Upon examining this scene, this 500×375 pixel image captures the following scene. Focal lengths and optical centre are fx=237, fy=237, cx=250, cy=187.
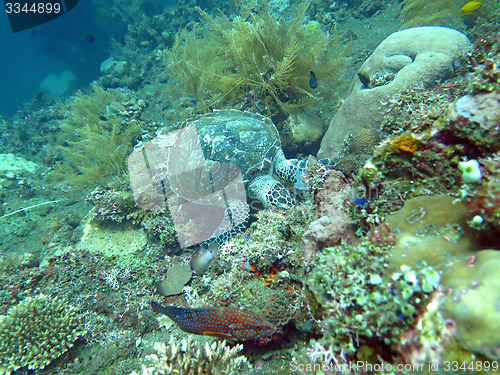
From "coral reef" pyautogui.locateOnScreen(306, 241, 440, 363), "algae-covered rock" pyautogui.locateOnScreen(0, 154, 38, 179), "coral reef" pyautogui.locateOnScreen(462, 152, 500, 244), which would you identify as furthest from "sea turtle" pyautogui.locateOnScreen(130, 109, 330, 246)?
"algae-covered rock" pyautogui.locateOnScreen(0, 154, 38, 179)

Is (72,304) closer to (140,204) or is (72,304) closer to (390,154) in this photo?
(140,204)

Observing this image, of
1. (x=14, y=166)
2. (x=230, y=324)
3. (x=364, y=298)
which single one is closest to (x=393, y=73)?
(x=364, y=298)

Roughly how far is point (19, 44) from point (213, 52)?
84.5m

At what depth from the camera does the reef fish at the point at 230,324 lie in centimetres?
248

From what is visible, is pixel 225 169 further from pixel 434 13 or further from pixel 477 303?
pixel 434 13

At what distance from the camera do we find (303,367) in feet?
6.39

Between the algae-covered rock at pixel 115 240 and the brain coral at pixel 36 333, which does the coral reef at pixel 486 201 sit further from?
the brain coral at pixel 36 333

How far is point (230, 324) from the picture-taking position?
8.20 ft

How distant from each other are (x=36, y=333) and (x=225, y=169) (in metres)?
4.17

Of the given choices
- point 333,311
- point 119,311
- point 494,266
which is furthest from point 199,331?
point 494,266

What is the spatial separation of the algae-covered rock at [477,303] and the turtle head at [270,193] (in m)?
2.76

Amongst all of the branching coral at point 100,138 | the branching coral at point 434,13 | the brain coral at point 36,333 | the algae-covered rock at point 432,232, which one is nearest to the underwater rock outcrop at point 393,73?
the branching coral at point 434,13

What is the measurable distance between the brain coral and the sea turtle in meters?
2.48

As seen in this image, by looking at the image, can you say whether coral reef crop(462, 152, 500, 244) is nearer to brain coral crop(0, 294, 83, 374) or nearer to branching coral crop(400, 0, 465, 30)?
brain coral crop(0, 294, 83, 374)
